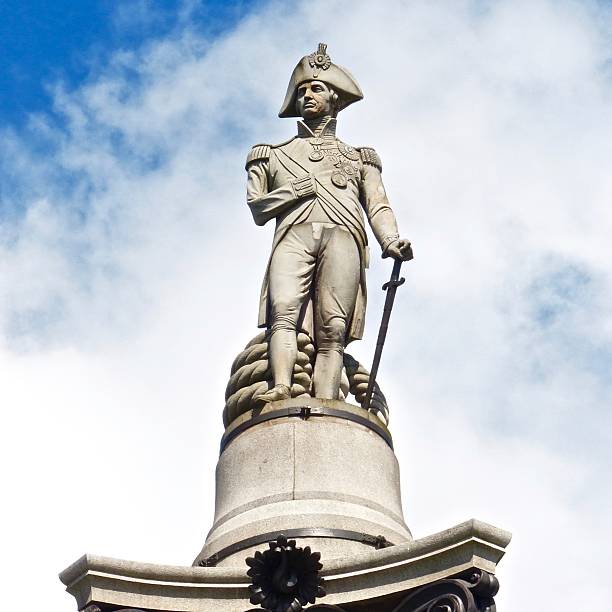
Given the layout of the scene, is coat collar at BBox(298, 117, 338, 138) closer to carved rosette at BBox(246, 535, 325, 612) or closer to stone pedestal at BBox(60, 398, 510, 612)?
stone pedestal at BBox(60, 398, 510, 612)

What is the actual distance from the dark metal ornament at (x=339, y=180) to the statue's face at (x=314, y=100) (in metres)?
0.96

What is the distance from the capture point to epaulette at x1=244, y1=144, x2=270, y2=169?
16.1 metres

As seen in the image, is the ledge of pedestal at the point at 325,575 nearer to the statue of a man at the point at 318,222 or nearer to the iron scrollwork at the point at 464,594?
the iron scrollwork at the point at 464,594

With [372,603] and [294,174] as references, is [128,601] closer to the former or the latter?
[372,603]

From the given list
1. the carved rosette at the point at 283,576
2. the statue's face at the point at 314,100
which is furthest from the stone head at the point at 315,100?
the carved rosette at the point at 283,576

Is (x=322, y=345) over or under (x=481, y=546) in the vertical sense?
over

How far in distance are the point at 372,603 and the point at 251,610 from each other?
3.10 feet

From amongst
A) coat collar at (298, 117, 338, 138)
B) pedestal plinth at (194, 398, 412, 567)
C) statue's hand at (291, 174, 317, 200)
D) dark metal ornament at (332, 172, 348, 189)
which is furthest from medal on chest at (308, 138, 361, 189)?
pedestal plinth at (194, 398, 412, 567)

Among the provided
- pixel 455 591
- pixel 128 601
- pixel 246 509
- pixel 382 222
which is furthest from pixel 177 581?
pixel 382 222

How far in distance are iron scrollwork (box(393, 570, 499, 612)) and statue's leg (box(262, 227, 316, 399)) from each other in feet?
9.92

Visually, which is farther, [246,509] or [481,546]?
[246,509]

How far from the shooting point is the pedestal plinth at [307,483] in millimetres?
12758

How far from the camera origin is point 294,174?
15.9 meters

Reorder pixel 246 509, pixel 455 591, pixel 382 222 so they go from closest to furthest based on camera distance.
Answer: pixel 455 591
pixel 246 509
pixel 382 222
